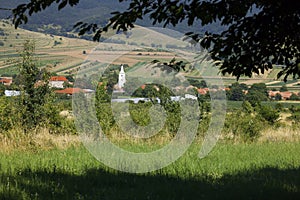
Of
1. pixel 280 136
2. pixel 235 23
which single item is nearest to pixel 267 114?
pixel 280 136

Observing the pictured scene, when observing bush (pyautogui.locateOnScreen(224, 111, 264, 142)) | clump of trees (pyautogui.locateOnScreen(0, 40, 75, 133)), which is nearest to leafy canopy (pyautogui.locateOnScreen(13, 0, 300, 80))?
bush (pyautogui.locateOnScreen(224, 111, 264, 142))

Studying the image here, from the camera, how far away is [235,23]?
5.27 meters

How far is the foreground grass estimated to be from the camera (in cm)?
635

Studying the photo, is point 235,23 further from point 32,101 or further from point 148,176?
point 32,101

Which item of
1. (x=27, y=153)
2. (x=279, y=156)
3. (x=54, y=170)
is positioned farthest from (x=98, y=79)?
(x=54, y=170)

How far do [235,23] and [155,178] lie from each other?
315 centimetres

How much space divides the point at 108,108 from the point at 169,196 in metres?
9.02

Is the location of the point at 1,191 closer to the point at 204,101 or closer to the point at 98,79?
the point at 98,79

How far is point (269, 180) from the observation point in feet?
24.4

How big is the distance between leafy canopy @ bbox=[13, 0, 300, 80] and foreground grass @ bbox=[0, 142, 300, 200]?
1.85 m

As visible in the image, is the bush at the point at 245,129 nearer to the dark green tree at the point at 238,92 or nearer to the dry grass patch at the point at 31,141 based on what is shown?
the dry grass patch at the point at 31,141

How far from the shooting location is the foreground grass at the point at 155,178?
6354 millimetres

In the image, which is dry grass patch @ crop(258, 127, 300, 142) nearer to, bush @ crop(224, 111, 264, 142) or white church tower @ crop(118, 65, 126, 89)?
bush @ crop(224, 111, 264, 142)

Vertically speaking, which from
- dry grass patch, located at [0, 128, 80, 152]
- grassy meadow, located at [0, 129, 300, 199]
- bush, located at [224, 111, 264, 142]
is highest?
grassy meadow, located at [0, 129, 300, 199]
